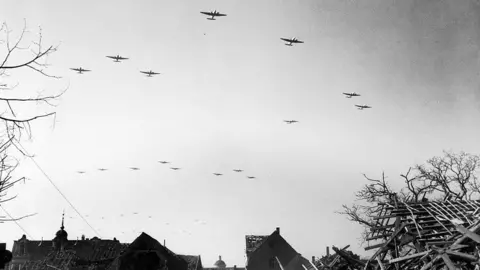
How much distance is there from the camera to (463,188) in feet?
126

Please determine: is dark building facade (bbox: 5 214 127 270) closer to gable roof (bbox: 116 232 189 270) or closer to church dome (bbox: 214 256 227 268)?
gable roof (bbox: 116 232 189 270)

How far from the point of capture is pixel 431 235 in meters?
13.2

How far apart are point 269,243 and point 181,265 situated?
59.8ft

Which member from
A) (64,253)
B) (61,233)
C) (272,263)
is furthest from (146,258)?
(61,233)

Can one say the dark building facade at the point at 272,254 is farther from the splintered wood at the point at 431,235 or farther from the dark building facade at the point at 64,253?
the splintered wood at the point at 431,235

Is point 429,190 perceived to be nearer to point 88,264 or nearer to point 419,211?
point 419,211


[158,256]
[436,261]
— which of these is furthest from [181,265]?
[436,261]

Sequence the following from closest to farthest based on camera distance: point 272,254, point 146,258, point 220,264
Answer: point 146,258, point 272,254, point 220,264

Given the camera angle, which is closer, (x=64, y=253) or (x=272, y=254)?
(x=64, y=253)

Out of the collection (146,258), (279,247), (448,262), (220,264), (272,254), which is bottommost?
(220,264)

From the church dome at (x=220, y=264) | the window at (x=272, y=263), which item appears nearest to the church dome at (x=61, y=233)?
the church dome at (x=220, y=264)

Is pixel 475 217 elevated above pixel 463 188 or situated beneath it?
situated beneath

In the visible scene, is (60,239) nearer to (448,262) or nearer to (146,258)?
(146,258)

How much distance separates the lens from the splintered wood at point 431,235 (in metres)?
11.2
